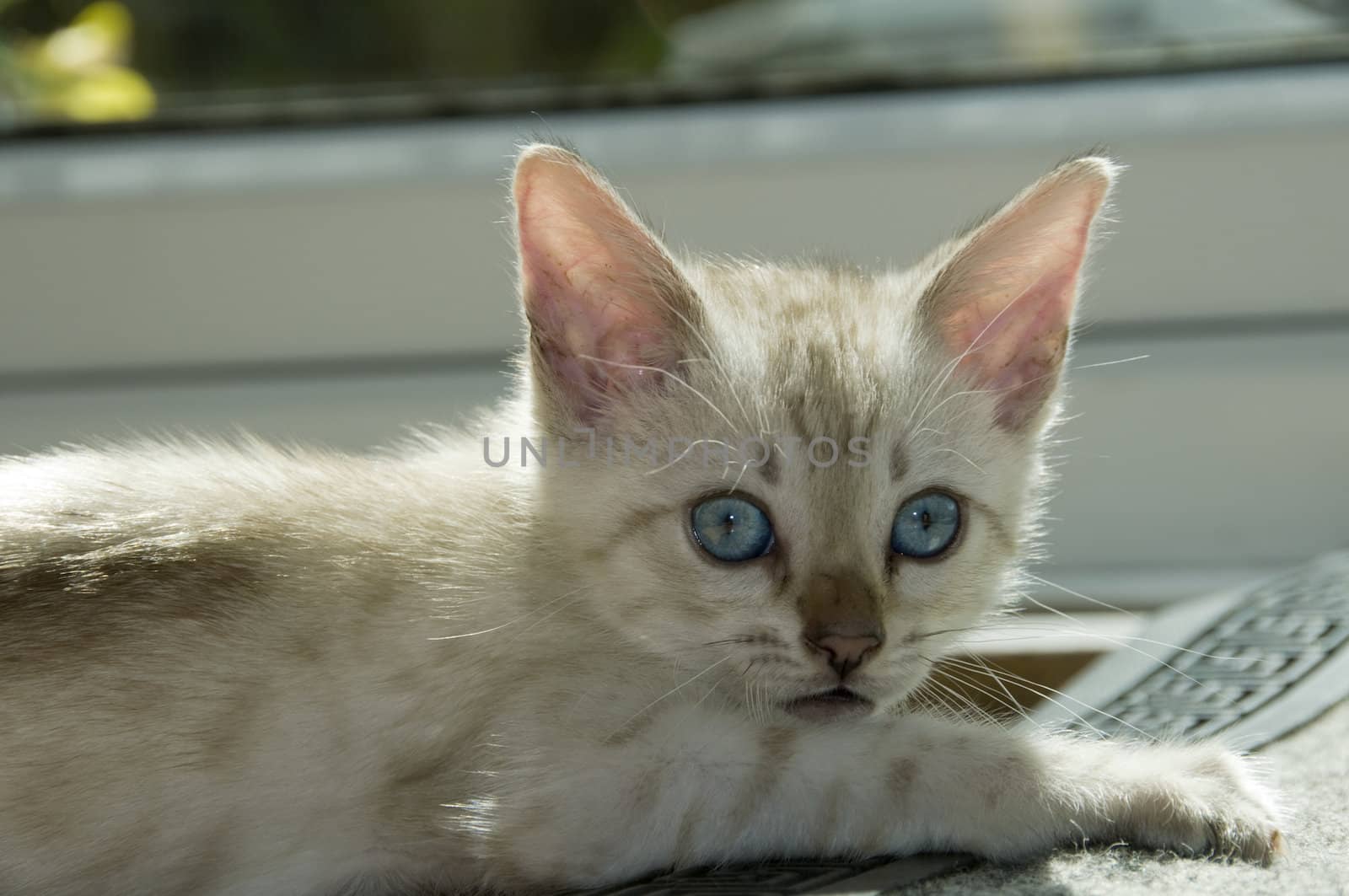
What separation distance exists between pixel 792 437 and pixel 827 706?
7.2 inches

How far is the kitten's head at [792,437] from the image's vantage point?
2.91ft

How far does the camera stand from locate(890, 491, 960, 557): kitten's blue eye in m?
0.93

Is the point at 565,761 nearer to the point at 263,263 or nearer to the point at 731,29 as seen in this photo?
the point at 263,263

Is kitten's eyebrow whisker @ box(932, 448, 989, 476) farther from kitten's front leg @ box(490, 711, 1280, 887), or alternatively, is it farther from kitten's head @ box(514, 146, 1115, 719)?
kitten's front leg @ box(490, 711, 1280, 887)

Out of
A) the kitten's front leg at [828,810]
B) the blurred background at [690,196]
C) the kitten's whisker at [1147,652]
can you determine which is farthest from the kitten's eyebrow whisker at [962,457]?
the blurred background at [690,196]

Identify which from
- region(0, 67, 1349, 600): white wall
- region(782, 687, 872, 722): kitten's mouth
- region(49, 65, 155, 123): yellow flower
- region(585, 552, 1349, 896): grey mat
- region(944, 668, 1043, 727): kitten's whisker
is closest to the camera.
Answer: region(585, 552, 1349, 896): grey mat

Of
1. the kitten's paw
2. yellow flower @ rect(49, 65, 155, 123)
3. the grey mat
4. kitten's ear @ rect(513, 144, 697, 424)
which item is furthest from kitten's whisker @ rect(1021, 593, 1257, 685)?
yellow flower @ rect(49, 65, 155, 123)

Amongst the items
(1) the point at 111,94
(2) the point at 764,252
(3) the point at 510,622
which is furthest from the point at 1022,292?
(1) the point at 111,94

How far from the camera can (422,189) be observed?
1.59 meters

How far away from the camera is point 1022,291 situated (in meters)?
1.02

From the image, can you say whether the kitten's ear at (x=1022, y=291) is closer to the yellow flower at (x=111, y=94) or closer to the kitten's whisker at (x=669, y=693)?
the kitten's whisker at (x=669, y=693)

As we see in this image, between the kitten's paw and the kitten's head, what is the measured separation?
0.17m

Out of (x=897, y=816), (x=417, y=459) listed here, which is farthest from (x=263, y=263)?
(x=897, y=816)

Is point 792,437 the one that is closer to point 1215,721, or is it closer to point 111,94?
point 1215,721
